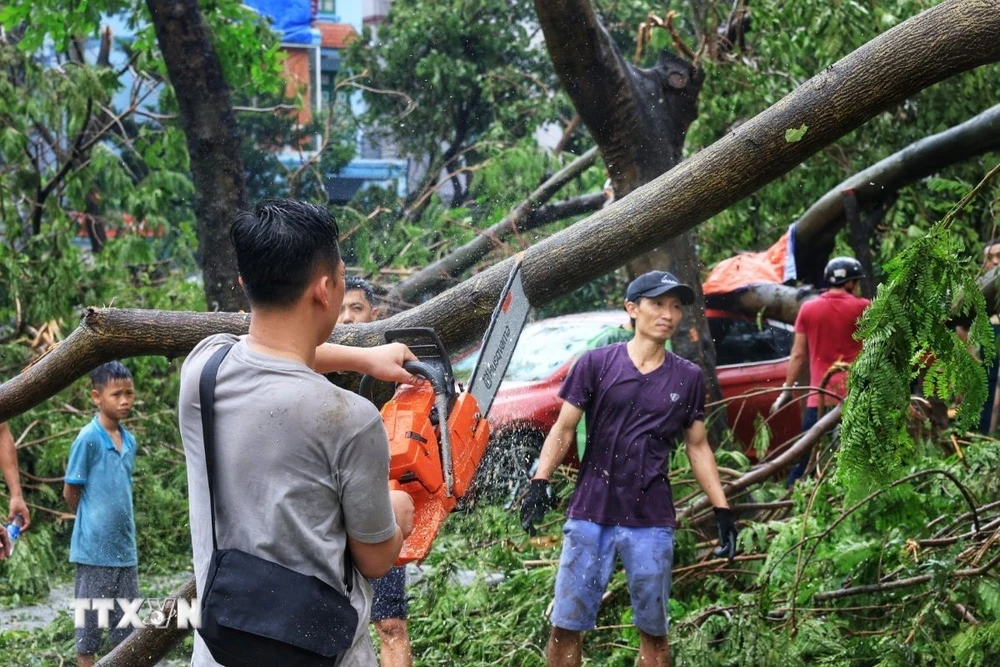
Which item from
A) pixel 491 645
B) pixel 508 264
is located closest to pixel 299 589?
pixel 508 264

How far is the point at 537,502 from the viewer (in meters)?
4.75

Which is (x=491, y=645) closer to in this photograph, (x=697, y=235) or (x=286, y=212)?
(x=286, y=212)

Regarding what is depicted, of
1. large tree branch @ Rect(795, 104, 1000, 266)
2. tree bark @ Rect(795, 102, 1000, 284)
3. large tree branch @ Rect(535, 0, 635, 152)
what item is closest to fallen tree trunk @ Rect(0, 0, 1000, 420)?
large tree branch @ Rect(795, 104, 1000, 266)

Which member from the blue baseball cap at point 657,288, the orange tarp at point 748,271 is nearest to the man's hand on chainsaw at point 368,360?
the blue baseball cap at point 657,288

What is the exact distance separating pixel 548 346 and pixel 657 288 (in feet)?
13.0

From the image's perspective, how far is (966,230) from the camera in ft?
26.2

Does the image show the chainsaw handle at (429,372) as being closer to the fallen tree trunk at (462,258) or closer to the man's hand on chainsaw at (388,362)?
the man's hand on chainsaw at (388,362)

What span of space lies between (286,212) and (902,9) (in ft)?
25.6

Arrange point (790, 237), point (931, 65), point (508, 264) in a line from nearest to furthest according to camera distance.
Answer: point (931, 65) → point (508, 264) → point (790, 237)

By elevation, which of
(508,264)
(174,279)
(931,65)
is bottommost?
(174,279)

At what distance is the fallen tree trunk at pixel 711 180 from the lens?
9.85 feet

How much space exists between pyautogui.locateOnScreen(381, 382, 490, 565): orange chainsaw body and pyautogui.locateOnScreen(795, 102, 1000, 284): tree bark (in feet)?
11.2

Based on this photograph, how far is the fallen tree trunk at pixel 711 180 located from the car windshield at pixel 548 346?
4721mm

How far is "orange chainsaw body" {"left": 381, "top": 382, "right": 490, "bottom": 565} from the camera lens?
9.55 ft
